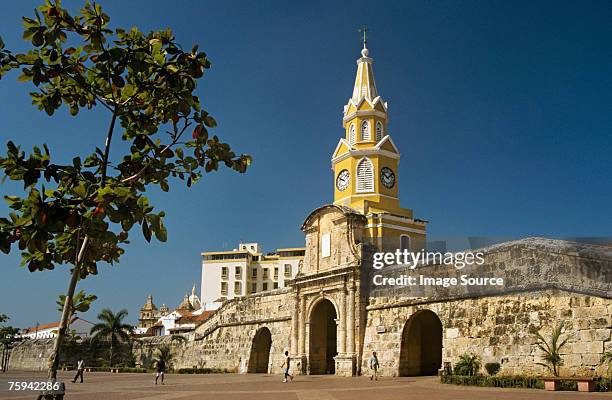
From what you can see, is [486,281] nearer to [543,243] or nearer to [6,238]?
[543,243]

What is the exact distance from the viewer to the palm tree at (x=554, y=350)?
1686 cm

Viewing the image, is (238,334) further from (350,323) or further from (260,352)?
(350,323)

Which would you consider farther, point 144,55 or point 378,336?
point 378,336

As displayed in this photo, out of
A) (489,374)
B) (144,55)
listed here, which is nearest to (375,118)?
(489,374)

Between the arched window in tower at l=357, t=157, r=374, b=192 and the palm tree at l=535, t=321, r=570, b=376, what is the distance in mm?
17541

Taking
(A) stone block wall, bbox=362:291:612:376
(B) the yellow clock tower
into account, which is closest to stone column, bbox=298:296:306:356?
(B) the yellow clock tower

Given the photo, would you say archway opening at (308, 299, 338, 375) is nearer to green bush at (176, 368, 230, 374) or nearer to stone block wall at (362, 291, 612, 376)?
stone block wall at (362, 291, 612, 376)

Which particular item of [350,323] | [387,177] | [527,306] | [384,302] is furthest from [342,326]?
[387,177]

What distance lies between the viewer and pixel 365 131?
116 ft

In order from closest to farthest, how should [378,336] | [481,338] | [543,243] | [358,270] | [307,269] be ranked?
[543,243]
[481,338]
[378,336]
[358,270]
[307,269]

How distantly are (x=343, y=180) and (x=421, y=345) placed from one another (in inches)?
501

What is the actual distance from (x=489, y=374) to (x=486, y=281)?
3.27m

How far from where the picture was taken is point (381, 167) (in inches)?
1359

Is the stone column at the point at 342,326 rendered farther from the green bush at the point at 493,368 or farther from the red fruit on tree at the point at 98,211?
the red fruit on tree at the point at 98,211
